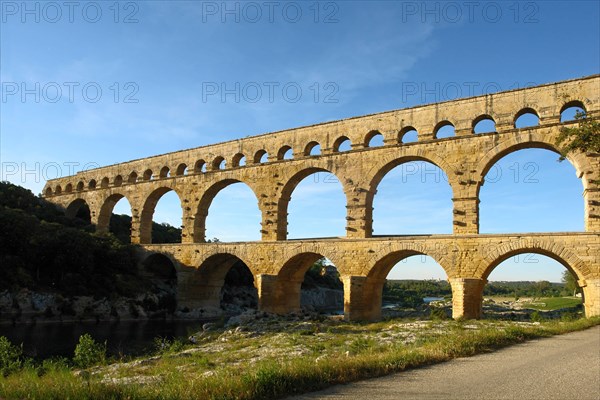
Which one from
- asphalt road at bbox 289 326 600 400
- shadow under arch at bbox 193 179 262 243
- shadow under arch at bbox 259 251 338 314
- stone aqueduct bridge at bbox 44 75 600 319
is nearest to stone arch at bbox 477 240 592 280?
stone aqueduct bridge at bbox 44 75 600 319

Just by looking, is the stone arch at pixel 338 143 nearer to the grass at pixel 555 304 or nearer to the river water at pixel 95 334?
the river water at pixel 95 334

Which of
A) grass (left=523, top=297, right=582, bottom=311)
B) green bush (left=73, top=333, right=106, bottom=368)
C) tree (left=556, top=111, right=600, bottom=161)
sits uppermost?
tree (left=556, top=111, right=600, bottom=161)

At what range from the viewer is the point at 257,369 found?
290 inches

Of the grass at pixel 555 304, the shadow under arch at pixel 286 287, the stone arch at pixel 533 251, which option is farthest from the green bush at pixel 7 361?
the grass at pixel 555 304

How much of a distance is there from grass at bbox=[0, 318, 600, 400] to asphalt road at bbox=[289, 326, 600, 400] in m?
0.30

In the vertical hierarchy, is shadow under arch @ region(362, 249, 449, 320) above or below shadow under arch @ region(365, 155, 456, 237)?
below

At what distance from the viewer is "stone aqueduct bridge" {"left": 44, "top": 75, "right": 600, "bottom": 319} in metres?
18.5

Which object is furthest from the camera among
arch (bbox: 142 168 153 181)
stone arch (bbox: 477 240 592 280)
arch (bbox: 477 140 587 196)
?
arch (bbox: 142 168 153 181)

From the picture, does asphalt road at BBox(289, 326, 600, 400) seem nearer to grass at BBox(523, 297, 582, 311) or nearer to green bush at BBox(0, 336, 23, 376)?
green bush at BBox(0, 336, 23, 376)

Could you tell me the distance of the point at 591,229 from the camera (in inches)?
695

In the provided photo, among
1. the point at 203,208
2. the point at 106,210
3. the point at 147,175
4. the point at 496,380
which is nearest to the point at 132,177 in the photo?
the point at 147,175

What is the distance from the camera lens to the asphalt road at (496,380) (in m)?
5.73

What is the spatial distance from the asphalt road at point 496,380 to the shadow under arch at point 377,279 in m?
12.5

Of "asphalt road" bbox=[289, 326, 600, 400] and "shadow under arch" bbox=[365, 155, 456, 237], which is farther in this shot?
"shadow under arch" bbox=[365, 155, 456, 237]
